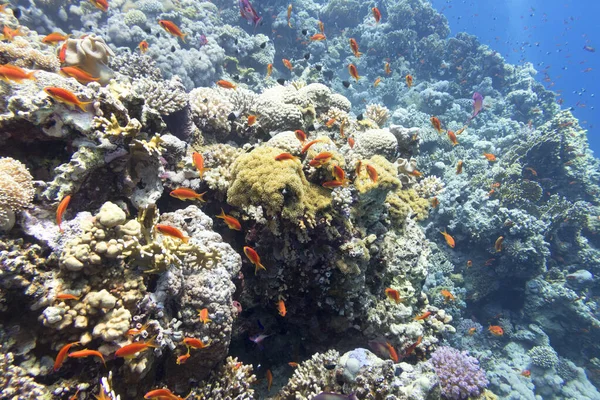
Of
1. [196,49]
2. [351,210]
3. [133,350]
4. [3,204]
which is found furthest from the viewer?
[196,49]

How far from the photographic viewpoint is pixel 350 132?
6684 millimetres

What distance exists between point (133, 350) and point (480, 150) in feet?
55.5

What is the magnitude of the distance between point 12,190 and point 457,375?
7.41 m

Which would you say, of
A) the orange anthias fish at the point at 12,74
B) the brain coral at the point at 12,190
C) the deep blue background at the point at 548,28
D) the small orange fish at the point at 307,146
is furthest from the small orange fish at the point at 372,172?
the deep blue background at the point at 548,28

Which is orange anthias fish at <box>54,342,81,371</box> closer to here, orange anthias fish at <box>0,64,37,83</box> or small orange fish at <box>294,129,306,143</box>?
orange anthias fish at <box>0,64,37,83</box>

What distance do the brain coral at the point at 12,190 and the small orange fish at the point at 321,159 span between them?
10.7ft

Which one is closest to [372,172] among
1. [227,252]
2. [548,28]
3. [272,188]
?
[272,188]

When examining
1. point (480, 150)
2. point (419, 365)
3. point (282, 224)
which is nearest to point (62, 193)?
point (282, 224)

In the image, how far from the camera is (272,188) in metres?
3.91

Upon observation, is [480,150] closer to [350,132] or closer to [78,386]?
[350,132]

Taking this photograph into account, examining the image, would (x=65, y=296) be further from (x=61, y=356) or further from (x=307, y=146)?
(x=307, y=146)

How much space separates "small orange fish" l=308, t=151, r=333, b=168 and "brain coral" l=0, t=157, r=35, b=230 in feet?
10.7

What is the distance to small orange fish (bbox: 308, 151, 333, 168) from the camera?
13.5 feet

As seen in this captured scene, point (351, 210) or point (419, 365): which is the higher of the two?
point (351, 210)
